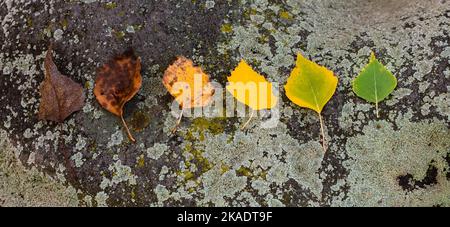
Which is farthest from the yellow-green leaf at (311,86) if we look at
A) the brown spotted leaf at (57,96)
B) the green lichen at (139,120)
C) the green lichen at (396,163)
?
the brown spotted leaf at (57,96)

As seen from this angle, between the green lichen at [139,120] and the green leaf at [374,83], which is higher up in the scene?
the green leaf at [374,83]

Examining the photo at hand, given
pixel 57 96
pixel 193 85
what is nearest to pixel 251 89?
pixel 193 85

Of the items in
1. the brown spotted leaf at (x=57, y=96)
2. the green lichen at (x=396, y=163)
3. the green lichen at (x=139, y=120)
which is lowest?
the green lichen at (x=396, y=163)

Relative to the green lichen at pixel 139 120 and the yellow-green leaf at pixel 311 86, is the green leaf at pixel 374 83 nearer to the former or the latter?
the yellow-green leaf at pixel 311 86

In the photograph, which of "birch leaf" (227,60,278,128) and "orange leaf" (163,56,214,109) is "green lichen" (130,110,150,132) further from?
"birch leaf" (227,60,278,128)

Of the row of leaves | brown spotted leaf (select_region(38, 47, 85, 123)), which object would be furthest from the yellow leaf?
brown spotted leaf (select_region(38, 47, 85, 123))
